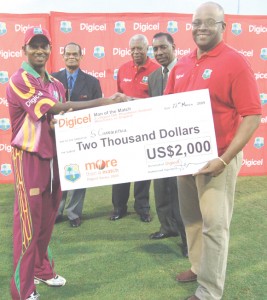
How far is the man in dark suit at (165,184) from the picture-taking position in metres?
3.68

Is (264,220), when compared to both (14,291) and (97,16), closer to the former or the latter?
(14,291)

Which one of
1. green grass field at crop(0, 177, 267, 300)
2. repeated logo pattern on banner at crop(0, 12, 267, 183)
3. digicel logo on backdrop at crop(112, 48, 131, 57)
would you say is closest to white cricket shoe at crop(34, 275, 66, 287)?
green grass field at crop(0, 177, 267, 300)

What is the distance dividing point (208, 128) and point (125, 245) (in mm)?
1979

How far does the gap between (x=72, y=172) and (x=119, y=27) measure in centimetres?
420

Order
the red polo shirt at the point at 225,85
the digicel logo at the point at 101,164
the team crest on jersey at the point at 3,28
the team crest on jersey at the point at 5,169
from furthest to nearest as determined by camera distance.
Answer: the team crest on jersey at the point at 5,169, the team crest on jersey at the point at 3,28, the digicel logo at the point at 101,164, the red polo shirt at the point at 225,85

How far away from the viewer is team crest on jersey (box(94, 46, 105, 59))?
6.18 meters

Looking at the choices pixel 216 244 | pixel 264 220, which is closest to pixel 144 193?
pixel 264 220

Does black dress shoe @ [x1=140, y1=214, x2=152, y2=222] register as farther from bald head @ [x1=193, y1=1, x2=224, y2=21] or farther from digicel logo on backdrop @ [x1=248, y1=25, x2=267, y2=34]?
digicel logo on backdrop @ [x1=248, y1=25, x2=267, y2=34]

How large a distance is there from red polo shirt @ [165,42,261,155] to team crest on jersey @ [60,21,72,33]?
3.97 metres

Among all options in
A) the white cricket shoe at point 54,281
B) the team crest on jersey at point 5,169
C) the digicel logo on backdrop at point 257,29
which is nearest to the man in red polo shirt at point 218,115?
the white cricket shoe at point 54,281

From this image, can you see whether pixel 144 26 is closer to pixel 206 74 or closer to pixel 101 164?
pixel 206 74

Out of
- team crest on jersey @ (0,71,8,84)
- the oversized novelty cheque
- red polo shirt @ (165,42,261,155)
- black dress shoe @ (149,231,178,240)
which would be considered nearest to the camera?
red polo shirt @ (165,42,261,155)

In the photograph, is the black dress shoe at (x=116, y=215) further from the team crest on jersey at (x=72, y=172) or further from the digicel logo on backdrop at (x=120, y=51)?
the digicel logo on backdrop at (x=120, y=51)

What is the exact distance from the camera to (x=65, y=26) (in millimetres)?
6020
